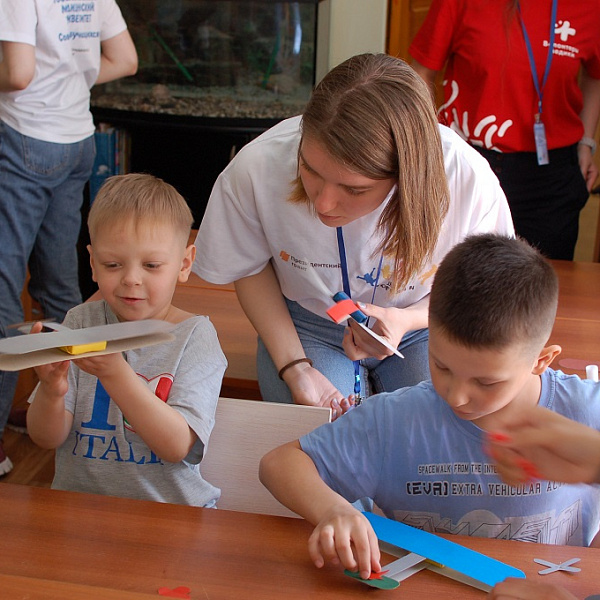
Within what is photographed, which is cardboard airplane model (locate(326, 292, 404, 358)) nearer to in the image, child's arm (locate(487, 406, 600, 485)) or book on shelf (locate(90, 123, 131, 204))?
child's arm (locate(487, 406, 600, 485))

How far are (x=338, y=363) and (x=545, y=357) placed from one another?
70 centimetres

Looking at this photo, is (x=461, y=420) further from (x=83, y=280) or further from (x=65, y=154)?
(x=83, y=280)

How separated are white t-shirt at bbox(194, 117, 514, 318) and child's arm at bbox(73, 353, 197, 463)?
55 cm

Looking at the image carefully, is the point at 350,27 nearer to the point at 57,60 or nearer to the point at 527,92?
the point at 527,92

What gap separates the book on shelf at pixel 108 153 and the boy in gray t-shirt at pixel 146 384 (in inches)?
82.4

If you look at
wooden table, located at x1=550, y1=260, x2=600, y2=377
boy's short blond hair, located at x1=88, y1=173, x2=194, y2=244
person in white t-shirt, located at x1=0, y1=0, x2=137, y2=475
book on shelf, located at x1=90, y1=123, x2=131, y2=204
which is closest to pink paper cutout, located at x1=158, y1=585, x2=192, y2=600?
boy's short blond hair, located at x1=88, y1=173, x2=194, y2=244

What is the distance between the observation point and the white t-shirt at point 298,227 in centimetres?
173

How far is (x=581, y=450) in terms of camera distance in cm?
88

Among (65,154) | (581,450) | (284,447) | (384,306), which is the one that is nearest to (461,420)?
(284,447)

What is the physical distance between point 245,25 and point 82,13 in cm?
145

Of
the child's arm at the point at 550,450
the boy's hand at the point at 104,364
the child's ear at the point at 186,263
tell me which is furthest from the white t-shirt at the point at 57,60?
the child's arm at the point at 550,450

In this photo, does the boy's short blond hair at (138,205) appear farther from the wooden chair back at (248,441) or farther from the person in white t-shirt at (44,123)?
the person in white t-shirt at (44,123)

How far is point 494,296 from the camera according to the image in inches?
44.4

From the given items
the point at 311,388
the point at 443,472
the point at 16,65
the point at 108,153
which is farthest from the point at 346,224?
the point at 108,153
